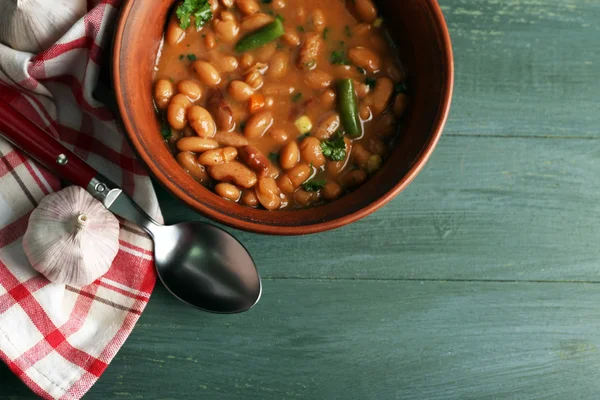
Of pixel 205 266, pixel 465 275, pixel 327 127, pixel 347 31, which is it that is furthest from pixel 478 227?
pixel 205 266

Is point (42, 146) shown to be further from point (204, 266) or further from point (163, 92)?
point (204, 266)

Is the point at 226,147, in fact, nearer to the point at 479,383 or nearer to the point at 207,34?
the point at 207,34

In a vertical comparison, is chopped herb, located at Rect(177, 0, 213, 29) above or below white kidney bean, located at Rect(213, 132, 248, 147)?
above

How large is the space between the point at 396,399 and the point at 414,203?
1.78 feet

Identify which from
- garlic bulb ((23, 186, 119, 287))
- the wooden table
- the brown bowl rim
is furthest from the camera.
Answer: the wooden table

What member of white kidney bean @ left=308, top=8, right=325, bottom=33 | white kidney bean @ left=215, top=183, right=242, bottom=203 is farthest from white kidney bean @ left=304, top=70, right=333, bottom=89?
white kidney bean @ left=215, top=183, right=242, bottom=203

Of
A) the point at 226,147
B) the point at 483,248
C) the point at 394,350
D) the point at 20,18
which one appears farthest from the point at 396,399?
the point at 20,18

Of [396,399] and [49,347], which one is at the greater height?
[49,347]

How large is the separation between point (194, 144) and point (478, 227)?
821 millimetres

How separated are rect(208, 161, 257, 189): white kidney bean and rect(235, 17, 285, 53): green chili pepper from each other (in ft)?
0.97

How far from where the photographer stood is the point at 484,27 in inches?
71.8

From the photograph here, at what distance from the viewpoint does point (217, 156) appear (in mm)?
1572

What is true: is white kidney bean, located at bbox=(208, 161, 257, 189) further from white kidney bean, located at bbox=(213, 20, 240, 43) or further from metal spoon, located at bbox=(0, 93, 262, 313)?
white kidney bean, located at bbox=(213, 20, 240, 43)

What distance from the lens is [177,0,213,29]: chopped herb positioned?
5.23ft
